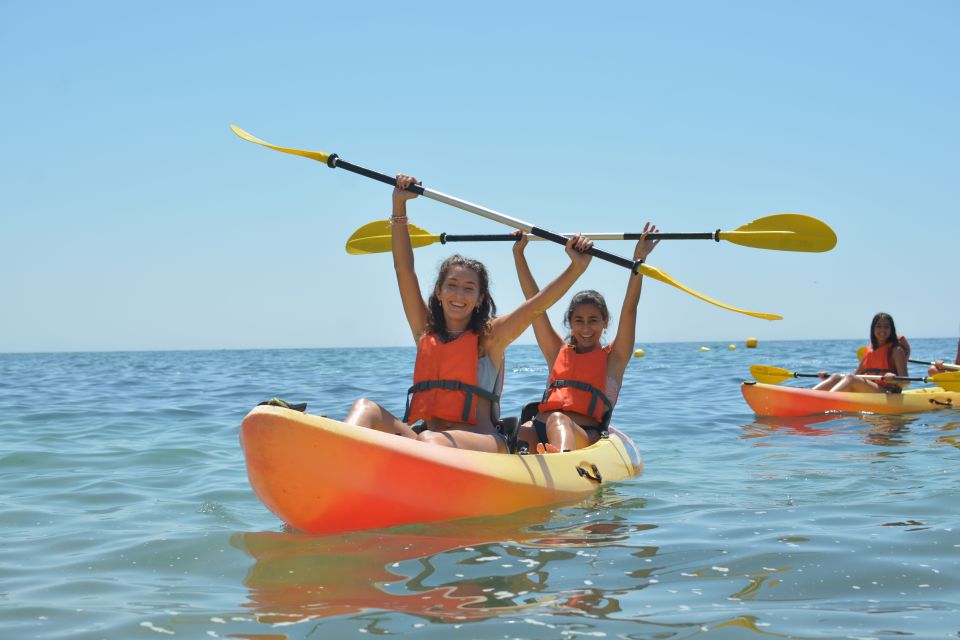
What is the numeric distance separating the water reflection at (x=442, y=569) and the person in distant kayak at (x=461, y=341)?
554 mm

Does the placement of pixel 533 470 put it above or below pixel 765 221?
below

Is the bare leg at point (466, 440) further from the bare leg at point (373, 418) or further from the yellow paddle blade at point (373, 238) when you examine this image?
the yellow paddle blade at point (373, 238)

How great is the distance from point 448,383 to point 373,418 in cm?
55

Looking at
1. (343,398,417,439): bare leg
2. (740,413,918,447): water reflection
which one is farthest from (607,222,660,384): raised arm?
(740,413,918,447): water reflection

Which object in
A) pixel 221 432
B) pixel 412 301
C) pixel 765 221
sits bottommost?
pixel 221 432

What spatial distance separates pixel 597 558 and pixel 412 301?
6.00 feet

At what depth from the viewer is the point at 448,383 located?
14.7ft

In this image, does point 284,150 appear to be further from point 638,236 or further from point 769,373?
point 769,373

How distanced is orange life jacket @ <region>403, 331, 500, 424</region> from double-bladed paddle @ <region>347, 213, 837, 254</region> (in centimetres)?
136

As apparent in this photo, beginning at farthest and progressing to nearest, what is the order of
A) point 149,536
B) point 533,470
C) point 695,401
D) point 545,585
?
point 695,401
point 533,470
point 149,536
point 545,585

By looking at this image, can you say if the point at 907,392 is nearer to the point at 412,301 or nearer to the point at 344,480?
the point at 412,301

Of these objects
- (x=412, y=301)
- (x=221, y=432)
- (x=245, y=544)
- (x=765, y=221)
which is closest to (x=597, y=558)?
(x=245, y=544)

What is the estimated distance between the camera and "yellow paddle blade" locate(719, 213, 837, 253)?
598 cm

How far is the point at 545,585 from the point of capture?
3.12m
